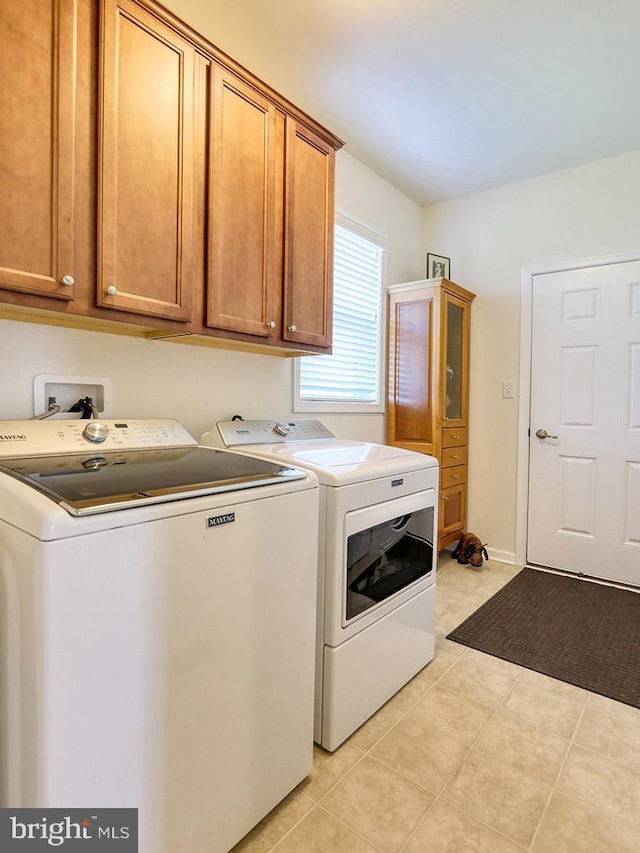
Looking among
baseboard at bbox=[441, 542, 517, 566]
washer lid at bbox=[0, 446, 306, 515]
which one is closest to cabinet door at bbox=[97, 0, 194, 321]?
washer lid at bbox=[0, 446, 306, 515]

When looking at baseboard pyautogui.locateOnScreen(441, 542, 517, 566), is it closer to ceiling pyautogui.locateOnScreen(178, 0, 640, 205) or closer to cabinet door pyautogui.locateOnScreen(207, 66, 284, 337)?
cabinet door pyautogui.locateOnScreen(207, 66, 284, 337)

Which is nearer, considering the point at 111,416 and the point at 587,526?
the point at 111,416

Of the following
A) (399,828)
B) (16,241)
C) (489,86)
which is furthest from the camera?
(489,86)

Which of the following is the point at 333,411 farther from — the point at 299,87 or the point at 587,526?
the point at 587,526

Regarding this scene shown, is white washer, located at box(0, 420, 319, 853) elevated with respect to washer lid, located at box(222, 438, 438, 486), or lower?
lower

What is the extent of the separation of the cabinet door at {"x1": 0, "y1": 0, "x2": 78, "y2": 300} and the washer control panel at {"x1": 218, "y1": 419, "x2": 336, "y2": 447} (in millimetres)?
805

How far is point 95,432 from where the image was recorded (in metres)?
1.45

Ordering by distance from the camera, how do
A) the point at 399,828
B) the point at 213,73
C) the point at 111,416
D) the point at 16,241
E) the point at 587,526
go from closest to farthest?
the point at 16,241 < the point at 399,828 < the point at 213,73 < the point at 111,416 < the point at 587,526

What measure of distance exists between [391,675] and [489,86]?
2.71m

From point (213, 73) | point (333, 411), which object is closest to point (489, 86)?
point (213, 73)

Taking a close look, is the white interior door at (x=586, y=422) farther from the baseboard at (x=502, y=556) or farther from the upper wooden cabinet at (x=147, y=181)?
the upper wooden cabinet at (x=147, y=181)

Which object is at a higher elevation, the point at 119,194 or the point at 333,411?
the point at 119,194

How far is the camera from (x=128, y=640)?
0.90 metres

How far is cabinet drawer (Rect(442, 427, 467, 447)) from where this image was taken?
3098 millimetres
